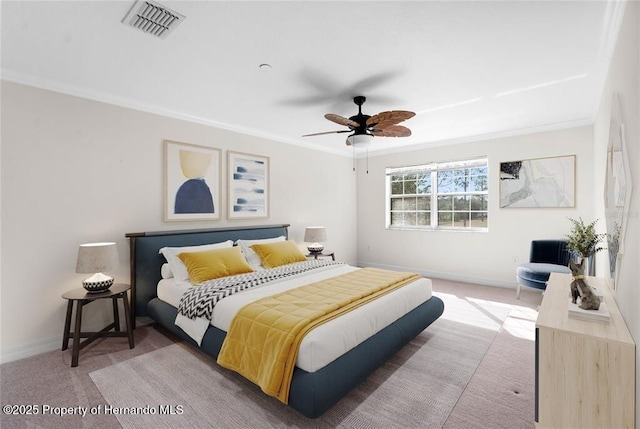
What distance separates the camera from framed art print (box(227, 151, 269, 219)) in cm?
438

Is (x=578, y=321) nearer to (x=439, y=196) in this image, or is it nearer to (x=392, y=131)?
(x=392, y=131)

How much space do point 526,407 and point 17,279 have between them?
4.27m

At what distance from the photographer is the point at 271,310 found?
2.30 m

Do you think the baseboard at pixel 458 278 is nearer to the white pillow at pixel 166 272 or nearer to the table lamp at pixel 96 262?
the white pillow at pixel 166 272

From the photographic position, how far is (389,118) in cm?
289

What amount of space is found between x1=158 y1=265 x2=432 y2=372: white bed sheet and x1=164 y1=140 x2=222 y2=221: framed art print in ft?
3.13

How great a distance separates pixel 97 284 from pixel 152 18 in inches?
92.6

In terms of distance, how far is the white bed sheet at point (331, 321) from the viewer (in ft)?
6.25

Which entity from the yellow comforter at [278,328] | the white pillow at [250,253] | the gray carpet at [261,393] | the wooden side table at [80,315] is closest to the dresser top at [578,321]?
the gray carpet at [261,393]

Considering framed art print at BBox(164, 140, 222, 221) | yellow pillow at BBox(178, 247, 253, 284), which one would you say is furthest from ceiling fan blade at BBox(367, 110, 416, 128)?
framed art print at BBox(164, 140, 222, 221)

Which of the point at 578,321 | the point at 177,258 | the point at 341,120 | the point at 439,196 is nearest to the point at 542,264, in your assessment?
the point at 439,196

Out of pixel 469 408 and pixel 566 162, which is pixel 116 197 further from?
pixel 566 162

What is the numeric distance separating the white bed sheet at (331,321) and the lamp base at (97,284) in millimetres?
537

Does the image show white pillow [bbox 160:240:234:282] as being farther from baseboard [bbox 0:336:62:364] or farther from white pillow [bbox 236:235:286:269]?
baseboard [bbox 0:336:62:364]
